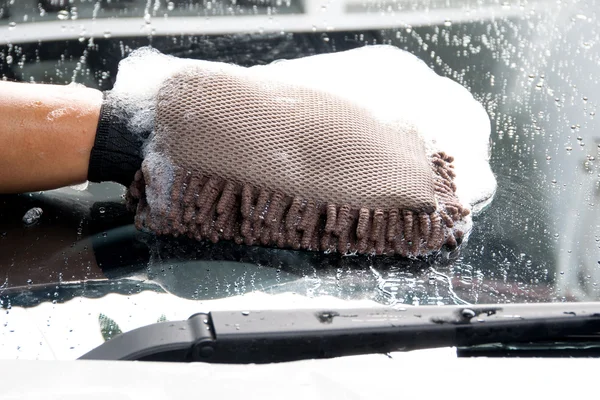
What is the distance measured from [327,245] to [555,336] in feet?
1.21

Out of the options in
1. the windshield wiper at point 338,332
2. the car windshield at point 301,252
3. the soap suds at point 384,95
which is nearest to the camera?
the windshield wiper at point 338,332

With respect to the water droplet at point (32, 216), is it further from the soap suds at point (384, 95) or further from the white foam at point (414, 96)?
the white foam at point (414, 96)

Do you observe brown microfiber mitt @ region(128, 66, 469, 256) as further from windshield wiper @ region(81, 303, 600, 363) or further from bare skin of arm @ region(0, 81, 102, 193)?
windshield wiper @ region(81, 303, 600, 363)

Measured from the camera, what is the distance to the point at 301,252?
1.14 m

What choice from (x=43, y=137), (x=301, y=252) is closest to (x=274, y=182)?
(x=301, y=252)

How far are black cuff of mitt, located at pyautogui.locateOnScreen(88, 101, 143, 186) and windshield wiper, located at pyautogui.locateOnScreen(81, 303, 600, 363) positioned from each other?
1.35ft

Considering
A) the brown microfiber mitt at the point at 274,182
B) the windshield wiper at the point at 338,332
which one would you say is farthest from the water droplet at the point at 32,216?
the windshield wiper at the point at 338,332

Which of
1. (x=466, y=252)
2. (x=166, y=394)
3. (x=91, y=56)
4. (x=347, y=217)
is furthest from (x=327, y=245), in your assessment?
(x=91, y=56)

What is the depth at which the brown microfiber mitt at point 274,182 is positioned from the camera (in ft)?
3.73

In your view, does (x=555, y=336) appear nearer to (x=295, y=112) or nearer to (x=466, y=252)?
(x=466, y=252)

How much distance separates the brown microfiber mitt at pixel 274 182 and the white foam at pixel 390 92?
0.08 meters

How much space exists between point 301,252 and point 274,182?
11 cm

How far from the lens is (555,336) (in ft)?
2.94

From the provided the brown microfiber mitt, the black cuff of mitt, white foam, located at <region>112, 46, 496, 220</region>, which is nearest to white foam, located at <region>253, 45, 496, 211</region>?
white foam, located at <region>112, 46, 496, 220</region>
